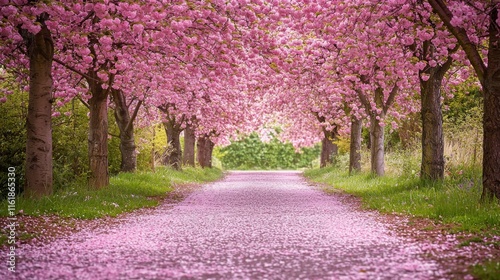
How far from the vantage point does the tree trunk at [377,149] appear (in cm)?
2323

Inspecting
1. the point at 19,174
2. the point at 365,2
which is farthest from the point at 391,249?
the point at 19,174

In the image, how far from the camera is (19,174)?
15.1 metres

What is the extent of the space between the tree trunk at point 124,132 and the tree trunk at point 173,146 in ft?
29.6

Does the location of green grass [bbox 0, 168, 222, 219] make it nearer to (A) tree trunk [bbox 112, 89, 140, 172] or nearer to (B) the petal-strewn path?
(B) the petal-strewn path

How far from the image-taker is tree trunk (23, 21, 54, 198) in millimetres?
12828

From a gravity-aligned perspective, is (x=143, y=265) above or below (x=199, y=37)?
below

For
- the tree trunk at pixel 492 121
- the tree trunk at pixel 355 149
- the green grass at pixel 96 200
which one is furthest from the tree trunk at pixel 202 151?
the tree trunk at pixel 492 121

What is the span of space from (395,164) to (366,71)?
601 cm

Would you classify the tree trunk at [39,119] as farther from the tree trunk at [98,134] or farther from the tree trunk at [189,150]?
the tree trunk at [189,150]

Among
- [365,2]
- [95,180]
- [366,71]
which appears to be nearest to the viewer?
[365,2]

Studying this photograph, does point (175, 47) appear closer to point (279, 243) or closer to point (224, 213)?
point (224, 213)

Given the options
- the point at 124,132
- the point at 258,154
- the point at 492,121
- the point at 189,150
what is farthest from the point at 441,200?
the point at 258,154

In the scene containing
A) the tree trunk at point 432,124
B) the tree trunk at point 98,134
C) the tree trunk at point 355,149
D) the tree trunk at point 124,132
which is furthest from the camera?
the tree trunk at point 355,149

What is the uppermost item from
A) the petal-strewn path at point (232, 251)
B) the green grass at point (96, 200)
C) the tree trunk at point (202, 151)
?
the tree trunk at point (202, 151)
